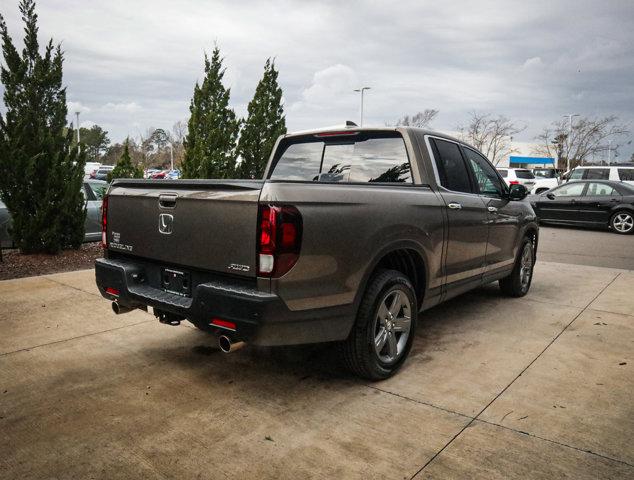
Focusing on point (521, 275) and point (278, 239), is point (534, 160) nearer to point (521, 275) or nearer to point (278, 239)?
point (521, 275)

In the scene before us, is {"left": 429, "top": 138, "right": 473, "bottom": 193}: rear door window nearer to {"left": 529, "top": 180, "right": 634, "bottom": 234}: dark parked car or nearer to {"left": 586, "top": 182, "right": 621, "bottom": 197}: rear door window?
{"left": 529, "top": 180, "right": 634, "bottom": 234}: dark parked car

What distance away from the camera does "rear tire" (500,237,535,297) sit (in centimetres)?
597

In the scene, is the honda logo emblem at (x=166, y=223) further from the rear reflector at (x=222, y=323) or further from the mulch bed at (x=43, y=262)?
the mulch bed at (x=43, y=262)

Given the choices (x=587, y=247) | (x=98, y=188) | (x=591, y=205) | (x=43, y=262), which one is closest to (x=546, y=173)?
(x=591, y=205)

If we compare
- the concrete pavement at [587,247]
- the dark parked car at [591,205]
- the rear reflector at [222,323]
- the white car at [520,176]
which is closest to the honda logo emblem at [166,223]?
the rear reflector at [222,323]

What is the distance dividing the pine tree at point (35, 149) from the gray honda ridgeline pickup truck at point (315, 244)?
4941 millimetres

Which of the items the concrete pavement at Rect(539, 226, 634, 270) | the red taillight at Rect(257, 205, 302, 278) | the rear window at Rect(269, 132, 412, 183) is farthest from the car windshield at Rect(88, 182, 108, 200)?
the concrete pavement at Rect(539, 226, 634, 270)

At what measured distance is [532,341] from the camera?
4.46 meters

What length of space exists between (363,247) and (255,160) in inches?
352

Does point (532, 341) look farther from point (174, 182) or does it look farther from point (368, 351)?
point (174, 182)

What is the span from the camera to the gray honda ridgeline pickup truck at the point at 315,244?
111 inches

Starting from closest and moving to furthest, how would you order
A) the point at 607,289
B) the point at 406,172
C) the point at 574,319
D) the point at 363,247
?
the point at 363,247
the point at 406,172
the point at 574,319
the point at 607,289

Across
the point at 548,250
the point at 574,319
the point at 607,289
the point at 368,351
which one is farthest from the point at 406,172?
the point at 548,250

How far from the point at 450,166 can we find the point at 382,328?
181 cm
